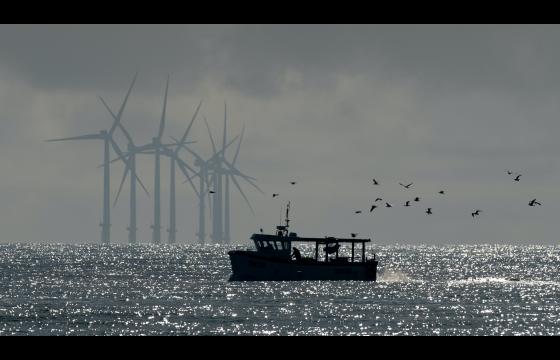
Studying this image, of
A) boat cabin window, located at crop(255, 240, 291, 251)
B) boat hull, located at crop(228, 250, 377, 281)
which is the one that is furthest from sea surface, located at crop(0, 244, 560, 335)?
boat cabin window, located at crop(255, 240, 291, 251)

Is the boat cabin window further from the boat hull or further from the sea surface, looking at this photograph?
the sea surface

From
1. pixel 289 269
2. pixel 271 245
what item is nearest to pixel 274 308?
pixel 271 245

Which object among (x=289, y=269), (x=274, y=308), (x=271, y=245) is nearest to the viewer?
(x=274, y=308)

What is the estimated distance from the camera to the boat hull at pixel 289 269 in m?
130

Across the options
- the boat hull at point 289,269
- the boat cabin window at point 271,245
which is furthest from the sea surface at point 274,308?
the boat cabin window at point 271,245

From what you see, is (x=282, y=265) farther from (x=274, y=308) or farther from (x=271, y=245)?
(x=274, y=308)

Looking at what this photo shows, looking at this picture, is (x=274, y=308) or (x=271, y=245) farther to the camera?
(x=271, y=245)

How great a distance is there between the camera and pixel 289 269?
131m

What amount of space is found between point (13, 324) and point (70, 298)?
32.2 metres

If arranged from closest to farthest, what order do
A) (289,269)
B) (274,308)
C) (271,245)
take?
1. (274,308)
2. (271,245)
3. (289,269)

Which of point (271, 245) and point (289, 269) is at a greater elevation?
point (271, 245)
